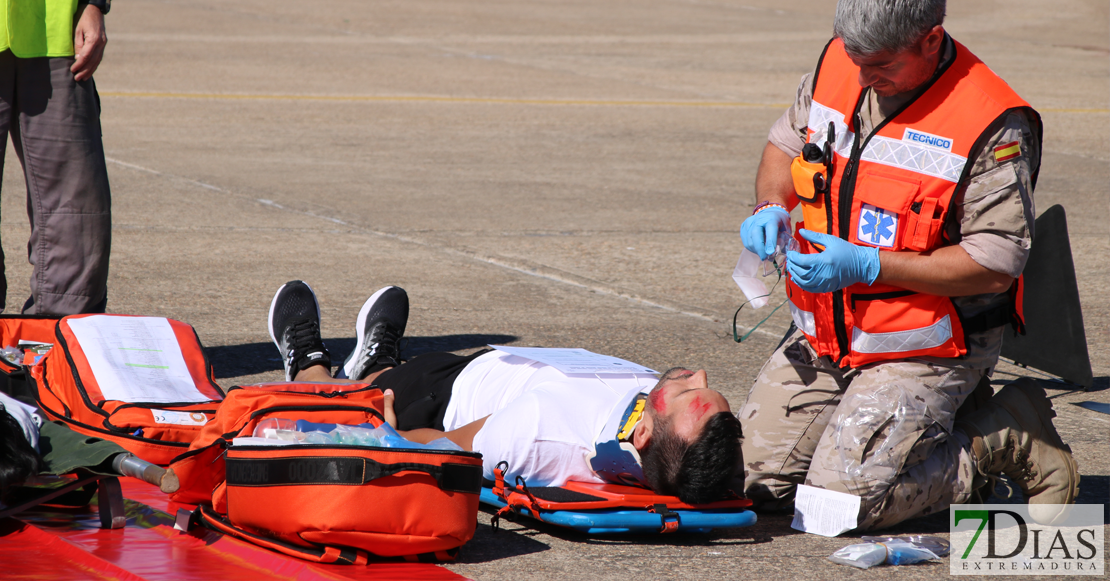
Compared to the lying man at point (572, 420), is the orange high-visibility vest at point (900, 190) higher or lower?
higher

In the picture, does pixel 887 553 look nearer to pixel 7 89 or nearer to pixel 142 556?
pixel 142 556

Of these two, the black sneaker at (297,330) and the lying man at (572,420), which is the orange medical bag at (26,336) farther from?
the lying man at (572,420)

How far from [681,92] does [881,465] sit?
11651 millimetres

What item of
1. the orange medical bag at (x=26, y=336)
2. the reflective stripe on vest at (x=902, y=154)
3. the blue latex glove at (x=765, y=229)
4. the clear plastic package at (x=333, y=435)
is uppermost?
the reflective stripe on vest at (x=902, y=154)

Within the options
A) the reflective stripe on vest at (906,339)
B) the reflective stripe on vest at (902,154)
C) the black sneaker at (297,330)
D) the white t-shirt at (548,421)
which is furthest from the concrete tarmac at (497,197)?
the reflective stripe on vest at (902,154)

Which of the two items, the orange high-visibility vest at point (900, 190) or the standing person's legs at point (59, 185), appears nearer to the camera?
the orange high-visibility vest at point (900, 190)

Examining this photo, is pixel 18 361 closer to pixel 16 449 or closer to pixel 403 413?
pixel 16 449

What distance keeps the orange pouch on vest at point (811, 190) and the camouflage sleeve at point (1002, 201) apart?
0.42 m

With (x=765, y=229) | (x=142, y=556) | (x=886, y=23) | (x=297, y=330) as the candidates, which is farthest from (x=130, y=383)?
(x=886, y=23)

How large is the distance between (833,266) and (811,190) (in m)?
0.37

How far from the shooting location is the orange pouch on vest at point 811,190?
144 inches

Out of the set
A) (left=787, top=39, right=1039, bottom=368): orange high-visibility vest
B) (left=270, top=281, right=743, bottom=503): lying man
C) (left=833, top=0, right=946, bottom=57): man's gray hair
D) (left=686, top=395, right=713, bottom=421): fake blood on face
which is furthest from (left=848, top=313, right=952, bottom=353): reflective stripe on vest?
(left=833, top=0, right=946, bottom=57): man's gray hair

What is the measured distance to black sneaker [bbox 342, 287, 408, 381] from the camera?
4.49m

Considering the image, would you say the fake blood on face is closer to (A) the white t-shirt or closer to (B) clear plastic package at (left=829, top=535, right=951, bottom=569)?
(A) the white t-shirt
